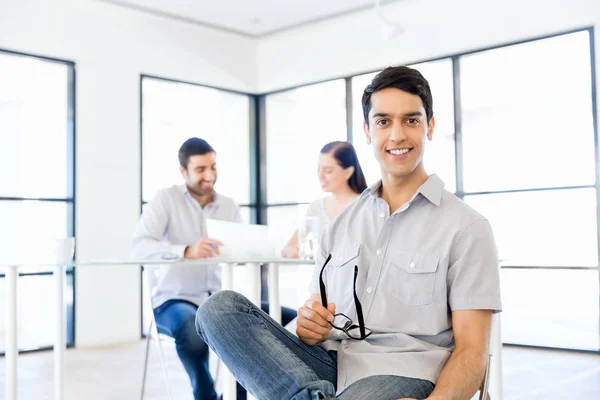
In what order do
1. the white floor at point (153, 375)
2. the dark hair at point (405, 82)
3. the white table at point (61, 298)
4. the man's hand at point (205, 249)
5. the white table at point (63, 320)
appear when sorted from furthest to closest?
the white floor at point (153, 375)
the man's hand at point (205, 249)
the white table at point (61, 298)
the white table at point (63, 320)
the dark hair at point (405, 82)

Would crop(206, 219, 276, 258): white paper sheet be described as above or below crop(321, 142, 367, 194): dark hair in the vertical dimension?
below

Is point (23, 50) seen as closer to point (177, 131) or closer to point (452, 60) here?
point (177, 131)

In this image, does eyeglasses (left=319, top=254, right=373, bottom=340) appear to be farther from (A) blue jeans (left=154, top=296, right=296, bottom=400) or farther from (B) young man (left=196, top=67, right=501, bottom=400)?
(A) blue jeans (left=154, top=296, right=296, bottom=400)

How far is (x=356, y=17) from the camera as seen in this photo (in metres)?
6.24

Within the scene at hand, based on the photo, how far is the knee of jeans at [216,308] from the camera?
1.51m

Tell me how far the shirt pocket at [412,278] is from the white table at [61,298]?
3.20 ft

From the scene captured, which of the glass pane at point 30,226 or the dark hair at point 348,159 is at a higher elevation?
the dark hair at point 348,159

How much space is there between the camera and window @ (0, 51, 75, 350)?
5.37 m

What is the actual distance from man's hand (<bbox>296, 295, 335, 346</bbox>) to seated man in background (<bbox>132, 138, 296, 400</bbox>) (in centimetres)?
116

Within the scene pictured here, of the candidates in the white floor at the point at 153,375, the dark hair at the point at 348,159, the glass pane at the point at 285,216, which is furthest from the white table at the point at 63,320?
the glass pane at the point at 285,216

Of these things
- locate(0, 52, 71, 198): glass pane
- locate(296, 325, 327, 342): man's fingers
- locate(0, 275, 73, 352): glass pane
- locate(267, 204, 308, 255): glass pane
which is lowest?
locate(0, 275, 73, 352): glass pane

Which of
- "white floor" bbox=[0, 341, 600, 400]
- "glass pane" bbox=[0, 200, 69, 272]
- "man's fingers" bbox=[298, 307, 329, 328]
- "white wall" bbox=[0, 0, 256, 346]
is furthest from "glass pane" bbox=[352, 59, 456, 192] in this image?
"man's fingers" bbox=[298, 307, 329, 328]

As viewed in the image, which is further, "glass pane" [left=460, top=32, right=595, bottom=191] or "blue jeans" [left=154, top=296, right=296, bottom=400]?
"glass pane" [left=460, top=32, right=595, bottom=191]

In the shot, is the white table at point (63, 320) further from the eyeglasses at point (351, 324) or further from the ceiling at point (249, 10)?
the ceiling at point (249, 10)
